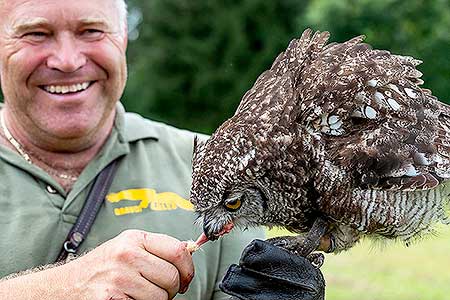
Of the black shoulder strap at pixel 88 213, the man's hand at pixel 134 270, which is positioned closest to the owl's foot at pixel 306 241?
the man's hand at pixel 134 270

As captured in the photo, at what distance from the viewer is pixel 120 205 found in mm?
3979

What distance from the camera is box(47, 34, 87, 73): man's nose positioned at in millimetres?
3783

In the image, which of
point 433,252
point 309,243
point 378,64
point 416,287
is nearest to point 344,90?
point 378,64

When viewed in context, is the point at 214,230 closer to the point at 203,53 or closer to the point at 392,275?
the point at 392,275

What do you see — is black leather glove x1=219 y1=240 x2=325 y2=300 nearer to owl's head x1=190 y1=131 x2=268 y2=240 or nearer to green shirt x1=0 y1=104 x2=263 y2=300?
owl's head x1=190 y1=131 x2=268 y2=240

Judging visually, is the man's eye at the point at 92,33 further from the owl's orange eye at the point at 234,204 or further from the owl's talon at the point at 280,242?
the owl's talon at the point at 280,242

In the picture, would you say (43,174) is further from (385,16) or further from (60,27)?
(385,16)

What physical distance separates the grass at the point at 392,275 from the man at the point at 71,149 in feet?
17.5

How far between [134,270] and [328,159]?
0.87 m

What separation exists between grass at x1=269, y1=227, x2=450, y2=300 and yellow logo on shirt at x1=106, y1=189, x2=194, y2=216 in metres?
5.31

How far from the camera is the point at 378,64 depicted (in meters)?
3.21

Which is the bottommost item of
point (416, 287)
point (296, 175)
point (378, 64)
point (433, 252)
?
point (296, 175)

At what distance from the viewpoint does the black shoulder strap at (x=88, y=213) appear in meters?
3.69

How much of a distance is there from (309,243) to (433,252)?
11320 mm
